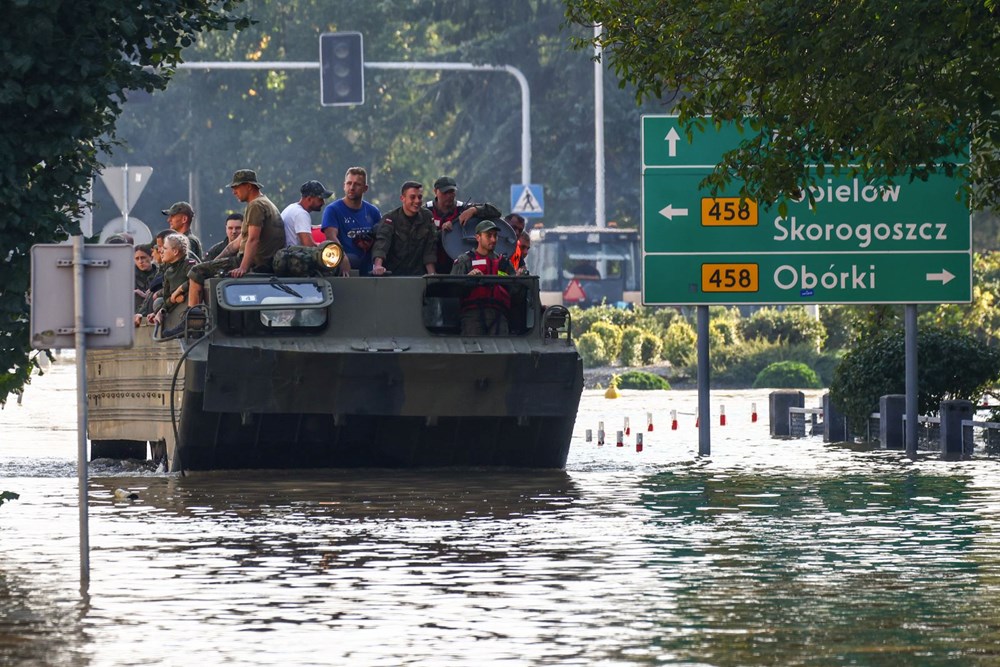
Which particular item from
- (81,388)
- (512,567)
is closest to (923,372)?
(512,567)

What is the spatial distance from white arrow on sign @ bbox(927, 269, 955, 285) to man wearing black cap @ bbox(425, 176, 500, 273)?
4.95 m

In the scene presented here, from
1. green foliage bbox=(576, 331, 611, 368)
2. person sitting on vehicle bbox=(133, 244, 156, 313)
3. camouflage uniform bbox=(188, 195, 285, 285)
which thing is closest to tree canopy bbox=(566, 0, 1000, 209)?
camouflage uniform bbox=(188, 195, 285, 285)

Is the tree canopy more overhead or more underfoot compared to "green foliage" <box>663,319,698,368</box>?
more overhead

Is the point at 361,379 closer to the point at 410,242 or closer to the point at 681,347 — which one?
the point at 410,242

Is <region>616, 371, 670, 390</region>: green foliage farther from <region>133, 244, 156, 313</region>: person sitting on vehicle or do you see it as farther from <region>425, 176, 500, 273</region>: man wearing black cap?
<region>425, 176, 500, 273</region>: man wearing black cap

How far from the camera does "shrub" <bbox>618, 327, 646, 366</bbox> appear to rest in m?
50.0

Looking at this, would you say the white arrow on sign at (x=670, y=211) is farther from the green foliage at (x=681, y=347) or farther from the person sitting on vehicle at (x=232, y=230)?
the green foliage at (x=681, y=347)

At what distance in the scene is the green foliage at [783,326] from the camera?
50.2 meters

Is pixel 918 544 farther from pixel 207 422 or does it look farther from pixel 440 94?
pixel 440 94

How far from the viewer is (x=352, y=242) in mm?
23562

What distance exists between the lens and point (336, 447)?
22.3m

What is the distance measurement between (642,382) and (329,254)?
23045 mm

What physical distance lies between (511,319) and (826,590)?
33.6 feet

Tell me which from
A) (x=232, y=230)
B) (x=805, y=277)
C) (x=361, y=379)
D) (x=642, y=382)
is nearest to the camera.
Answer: (x=361, y=379)
